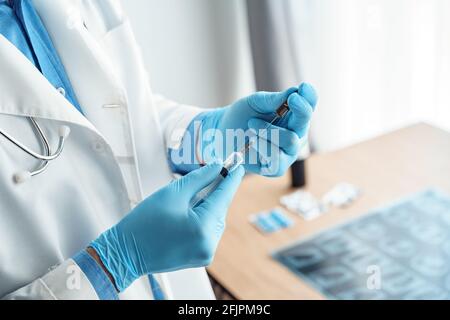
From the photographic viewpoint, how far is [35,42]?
102 centimetres

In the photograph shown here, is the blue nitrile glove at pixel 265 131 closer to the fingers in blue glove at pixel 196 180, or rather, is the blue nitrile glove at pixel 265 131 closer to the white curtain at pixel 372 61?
the fingers in blue glove at pixel 196 180

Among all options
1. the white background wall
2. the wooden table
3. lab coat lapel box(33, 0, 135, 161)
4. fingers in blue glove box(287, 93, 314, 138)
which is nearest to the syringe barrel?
fingers in blue glove box(287, 93, 314, 138)

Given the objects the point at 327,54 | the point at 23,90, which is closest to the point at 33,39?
the point at 23,90

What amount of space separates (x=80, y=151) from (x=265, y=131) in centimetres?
33

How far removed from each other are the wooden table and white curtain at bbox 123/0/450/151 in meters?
0.33

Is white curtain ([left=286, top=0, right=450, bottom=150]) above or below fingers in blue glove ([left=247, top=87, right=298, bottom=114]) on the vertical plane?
below

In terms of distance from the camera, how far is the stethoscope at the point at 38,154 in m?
0.89

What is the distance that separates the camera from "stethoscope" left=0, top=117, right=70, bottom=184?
0.89 m

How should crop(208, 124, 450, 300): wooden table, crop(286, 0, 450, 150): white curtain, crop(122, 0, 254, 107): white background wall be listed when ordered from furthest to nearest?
crop(286, 0, 450, 150): white curtain
crop(122, 0, 254, 107): white background wall
crop(208, 124, 450, 300): wooden table

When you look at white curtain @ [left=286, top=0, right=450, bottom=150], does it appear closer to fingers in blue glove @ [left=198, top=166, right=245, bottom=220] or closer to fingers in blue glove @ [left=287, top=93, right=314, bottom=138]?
fingers in blue glove @ [left=287, top=93, right=314, bottom=138]

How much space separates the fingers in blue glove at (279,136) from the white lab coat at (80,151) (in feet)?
0.57

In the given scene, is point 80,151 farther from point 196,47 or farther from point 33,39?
point 196,47
